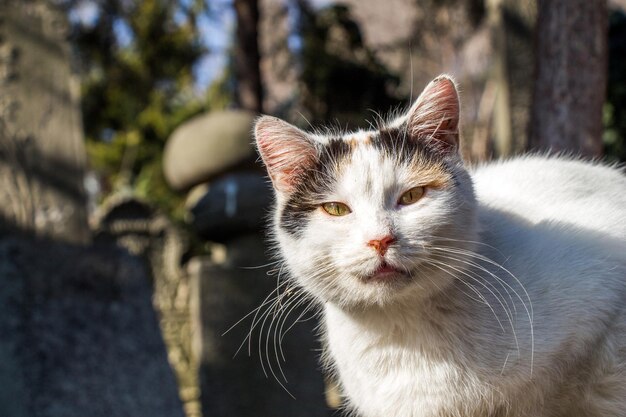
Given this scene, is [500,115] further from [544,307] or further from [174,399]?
[544,307]

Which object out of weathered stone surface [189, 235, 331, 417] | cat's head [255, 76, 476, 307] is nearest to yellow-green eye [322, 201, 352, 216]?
cat's head [255, 76, 476, 307]

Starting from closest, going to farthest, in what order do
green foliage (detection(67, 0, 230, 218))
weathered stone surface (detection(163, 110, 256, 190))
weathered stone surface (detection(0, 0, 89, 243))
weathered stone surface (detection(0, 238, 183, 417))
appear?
weathered stone surface (detection(0, 238, 183, 417)) < weathered stone surface (detection(0, 0, 89, 243)) < weathered stone surface (detection(163, 110, 256, 190)) < green foliage (detection(67, 0, 230, 218))

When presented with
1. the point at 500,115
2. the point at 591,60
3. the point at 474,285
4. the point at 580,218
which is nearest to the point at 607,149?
the point at 500,115

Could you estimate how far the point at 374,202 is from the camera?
1.77 metres

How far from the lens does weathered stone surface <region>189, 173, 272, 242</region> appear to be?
4.10 metres

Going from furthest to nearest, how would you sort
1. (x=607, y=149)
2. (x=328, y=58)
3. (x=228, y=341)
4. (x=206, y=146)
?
1. (x=328, y=58)
2. (x=607, y=149)
3. (x=206, y=146)
4. (x=228, y=341)

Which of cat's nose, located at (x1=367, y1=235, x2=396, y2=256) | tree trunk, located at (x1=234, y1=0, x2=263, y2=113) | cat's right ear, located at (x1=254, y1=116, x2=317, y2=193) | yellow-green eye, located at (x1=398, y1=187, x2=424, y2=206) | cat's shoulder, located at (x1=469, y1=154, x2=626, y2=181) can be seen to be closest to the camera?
cat's nose, located at (x1=367, y1=235, x2=396, y2=256)

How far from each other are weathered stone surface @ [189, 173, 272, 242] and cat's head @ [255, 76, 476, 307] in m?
2.07

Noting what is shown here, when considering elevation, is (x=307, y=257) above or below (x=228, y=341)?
above

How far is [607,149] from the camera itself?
564cm

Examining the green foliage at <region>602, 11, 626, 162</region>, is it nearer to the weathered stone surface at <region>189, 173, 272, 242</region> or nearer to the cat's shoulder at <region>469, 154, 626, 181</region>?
the weathered stone surface at <region>189, 173, 272, 242</region>

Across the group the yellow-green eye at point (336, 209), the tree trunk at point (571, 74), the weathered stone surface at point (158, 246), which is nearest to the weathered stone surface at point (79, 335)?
the yellow-green eye at point (336, 209)

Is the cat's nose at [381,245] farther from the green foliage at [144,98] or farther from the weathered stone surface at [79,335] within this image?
the green foliage at [144,98]

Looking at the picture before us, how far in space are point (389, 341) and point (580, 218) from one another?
711mm
